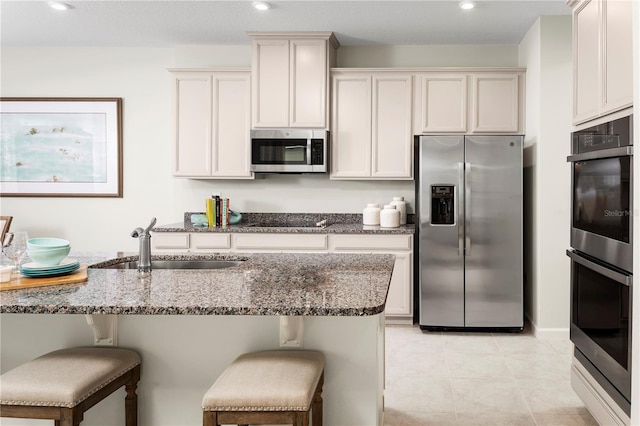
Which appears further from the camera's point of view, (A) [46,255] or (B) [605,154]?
(B) [605,154]

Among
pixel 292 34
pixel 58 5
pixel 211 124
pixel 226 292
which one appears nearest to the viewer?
pixel 226 292

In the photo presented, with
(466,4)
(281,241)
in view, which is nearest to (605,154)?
(466,4)

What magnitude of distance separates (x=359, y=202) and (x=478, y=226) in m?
1.20

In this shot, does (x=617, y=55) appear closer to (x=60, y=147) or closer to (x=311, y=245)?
(x=311, y=245)

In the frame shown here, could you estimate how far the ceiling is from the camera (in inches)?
153

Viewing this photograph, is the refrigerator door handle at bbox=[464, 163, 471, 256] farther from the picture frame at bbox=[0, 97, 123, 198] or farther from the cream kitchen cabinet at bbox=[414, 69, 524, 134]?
the picture frame at bbox=[0, 97, 123, 198]

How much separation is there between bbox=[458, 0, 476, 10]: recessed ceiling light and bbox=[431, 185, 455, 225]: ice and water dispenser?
139cm

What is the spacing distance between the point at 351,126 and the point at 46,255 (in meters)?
3.07

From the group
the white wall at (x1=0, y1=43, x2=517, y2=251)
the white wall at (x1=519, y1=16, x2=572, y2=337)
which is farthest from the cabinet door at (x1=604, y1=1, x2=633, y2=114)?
the white wall at (x1=0, y1=43, x2=517, y2=251)

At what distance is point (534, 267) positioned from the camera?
14.1 feet

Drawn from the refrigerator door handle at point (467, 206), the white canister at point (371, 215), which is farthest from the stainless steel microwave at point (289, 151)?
the refrigerator door handle at point (467, 206)

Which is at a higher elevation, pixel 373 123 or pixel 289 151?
pixel 373 123

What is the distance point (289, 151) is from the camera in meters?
4.62

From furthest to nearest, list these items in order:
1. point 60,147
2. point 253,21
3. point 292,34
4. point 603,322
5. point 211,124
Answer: point 60,147, point 211,124, point 292,34, point 253,21, point 603,322
